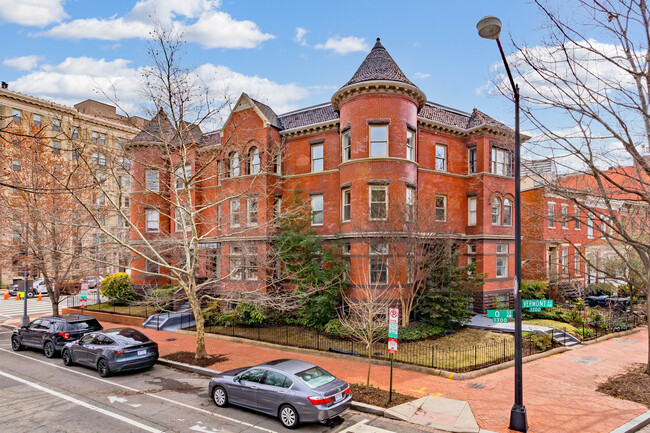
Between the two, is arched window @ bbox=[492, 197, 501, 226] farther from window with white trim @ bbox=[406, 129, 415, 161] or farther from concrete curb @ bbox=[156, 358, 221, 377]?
concrete curb @ bbox=[156, 358, 221, 377]

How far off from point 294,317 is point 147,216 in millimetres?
16823

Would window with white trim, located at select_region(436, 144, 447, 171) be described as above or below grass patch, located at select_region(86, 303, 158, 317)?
above

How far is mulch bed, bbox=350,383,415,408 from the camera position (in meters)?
11.3

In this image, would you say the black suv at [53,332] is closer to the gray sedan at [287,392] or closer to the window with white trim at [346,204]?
the gray sedan at [287,392]

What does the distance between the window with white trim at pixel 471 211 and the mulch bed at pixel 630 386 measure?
12912 millimetres

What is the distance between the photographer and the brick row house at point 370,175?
69.6 ft

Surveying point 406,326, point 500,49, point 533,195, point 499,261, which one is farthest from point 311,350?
point 533,195

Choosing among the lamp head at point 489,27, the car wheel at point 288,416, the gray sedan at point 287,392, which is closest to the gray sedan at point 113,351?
the gray sedan at point 287,392

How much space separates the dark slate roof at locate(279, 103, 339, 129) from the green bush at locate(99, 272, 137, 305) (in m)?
17.6

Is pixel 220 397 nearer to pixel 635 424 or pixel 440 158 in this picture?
pixel 635 424

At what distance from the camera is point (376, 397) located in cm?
1175

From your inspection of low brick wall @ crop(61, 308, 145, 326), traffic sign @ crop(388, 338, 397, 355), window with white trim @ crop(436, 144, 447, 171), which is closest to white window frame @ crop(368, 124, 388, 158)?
window with white trim @ crop(436, 144, 447, 171)

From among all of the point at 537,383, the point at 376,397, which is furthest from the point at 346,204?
the point at 537,383

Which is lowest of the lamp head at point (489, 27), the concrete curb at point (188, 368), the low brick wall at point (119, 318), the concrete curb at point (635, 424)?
the low brick wall at point (119, 318)
